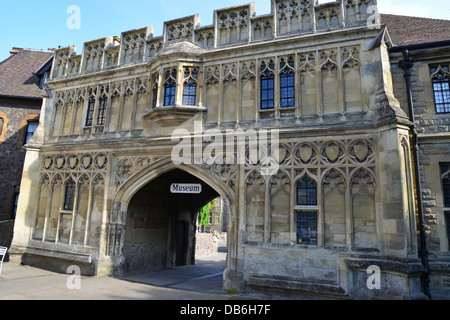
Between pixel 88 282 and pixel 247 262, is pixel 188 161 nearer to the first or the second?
pixel 247 262

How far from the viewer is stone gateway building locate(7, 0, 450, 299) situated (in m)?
8.20

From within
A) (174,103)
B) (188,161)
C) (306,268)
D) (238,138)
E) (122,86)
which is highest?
(122,86)

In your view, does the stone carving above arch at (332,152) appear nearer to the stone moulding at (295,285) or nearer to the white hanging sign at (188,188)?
the stone moulding at (295,285)

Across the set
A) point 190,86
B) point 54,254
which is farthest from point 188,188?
point 54,254

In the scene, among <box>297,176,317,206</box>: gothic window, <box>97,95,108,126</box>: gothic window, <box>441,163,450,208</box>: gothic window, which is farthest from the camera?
<box>97,95,108,126</box>: gothic window

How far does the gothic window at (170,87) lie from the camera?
11.1m

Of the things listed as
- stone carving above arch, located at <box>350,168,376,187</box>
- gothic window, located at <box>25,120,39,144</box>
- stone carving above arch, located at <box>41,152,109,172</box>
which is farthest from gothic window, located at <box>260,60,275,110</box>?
gothic window, located at <box>25,120,39,144</box>

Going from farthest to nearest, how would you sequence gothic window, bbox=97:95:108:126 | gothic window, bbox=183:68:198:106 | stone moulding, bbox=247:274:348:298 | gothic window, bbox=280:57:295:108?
gothic window, bbox=97:95:108:126, gothic window, bbox=183:68:198:106, gothic window, bbox=280:57:295:108, stone moulding, bbox=247:274:348:298

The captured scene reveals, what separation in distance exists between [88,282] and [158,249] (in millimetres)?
4266

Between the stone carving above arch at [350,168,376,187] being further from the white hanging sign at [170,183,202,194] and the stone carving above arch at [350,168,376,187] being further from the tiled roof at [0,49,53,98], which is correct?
the tiled roof at [0,49,53,98]

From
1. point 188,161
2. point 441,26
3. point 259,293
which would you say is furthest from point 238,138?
point 441,26

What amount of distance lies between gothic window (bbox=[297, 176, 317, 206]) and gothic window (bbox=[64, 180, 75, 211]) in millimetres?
8811

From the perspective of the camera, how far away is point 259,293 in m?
8.82
